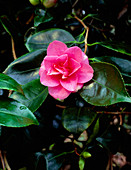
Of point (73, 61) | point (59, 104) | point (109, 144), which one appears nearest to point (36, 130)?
point (59, 104)

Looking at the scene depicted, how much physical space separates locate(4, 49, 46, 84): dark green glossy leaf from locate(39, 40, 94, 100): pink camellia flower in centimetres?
9

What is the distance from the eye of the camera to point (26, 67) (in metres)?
0.69

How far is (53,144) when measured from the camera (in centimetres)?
104

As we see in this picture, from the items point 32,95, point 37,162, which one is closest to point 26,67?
point 32,95

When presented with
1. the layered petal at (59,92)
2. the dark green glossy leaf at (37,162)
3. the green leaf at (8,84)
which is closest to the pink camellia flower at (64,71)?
the layered petal at (59,92)

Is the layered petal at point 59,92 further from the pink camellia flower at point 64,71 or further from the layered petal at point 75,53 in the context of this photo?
the layered petal at point 75,53

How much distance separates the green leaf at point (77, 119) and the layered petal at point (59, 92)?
0.20 meters

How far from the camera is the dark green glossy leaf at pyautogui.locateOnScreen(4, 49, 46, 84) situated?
26.4 inches

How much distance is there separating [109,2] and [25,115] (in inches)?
29.4

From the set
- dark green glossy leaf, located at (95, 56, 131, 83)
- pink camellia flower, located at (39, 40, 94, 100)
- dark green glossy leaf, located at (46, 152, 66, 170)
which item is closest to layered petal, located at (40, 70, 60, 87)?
pink camellia flower, located at (39, 40, 94, 100)

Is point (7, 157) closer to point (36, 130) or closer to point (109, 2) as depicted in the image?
point (36, 130)

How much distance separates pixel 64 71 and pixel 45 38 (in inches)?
9.3

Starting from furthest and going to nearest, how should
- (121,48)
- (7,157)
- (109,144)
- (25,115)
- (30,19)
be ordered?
(30,19)
(7,157)
(109,144)
(121,48)
(25,115)

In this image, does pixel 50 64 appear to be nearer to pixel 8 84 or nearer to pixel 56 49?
pixel 56 49
